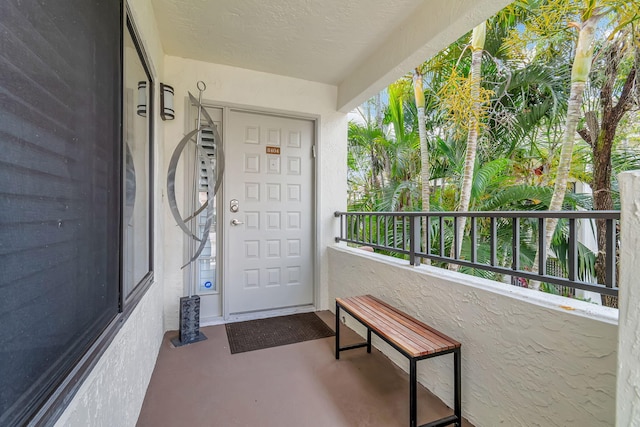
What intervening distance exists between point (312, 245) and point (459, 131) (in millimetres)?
2063

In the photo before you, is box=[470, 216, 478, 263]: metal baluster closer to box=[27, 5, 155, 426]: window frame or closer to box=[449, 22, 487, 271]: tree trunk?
box=[449, 22, 487, 271]: tree trunk

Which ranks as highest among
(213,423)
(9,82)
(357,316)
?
(9,82)

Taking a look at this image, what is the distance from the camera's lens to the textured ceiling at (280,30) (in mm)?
1923

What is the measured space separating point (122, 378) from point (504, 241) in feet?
10.4

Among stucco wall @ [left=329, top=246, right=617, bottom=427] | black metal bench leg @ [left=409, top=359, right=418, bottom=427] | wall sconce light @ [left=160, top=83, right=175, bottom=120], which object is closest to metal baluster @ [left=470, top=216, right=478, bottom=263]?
stucco wall @ [left=329, top=246, right=617, bottom=427]

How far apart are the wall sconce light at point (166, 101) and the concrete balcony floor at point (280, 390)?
1.92 metres

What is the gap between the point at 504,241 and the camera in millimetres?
2766

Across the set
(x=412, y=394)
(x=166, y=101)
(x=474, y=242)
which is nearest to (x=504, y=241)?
(x=474, y=242)

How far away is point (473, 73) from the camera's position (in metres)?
2.65

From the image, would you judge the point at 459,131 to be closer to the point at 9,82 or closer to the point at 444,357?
the point at 444,357

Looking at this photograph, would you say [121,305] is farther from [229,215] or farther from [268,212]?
[268,212]

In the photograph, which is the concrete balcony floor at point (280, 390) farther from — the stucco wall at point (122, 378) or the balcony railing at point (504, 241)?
the balcony railing at point (504, 241)

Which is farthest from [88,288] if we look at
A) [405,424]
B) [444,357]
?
[444,357]

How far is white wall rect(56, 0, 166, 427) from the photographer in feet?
2.80
